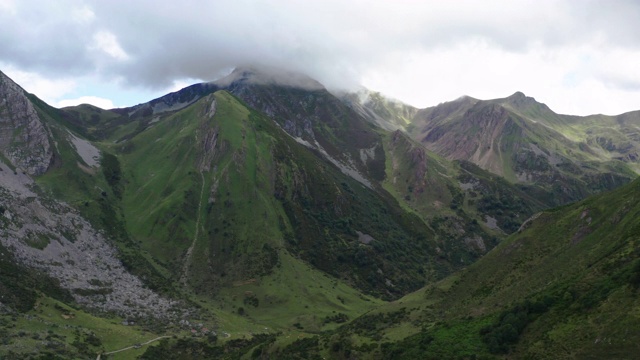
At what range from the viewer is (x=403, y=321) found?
4727 inches

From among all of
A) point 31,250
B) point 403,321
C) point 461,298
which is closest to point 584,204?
point 461,298

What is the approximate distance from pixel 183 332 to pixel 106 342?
1290 inches

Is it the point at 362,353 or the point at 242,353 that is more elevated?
the point at 362,353

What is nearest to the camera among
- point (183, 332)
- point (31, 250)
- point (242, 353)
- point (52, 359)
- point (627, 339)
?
point (627, 339)

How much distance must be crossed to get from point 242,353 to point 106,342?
1865 inches

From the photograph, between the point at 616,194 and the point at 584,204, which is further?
the point at 584,204

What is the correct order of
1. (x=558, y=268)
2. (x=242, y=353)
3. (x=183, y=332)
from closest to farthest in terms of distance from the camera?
(x=558, y=268)
(x=242, y=353)
(x=183, y=332)

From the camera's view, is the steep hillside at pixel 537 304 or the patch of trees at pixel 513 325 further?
the patch of trees at pixel 513 325

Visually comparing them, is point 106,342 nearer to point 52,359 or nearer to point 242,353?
point 52,359

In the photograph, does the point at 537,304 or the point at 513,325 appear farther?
the point at 537,304

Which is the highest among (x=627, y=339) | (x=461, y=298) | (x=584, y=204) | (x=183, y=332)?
(x=584, y=204)

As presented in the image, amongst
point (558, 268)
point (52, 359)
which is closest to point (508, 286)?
point (558, 268)

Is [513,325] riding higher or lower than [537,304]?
lower

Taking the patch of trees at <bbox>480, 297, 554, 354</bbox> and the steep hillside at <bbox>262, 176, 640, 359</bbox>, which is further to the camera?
the patch of trees at <bbox>480, 297, 554, 354</bbox>
